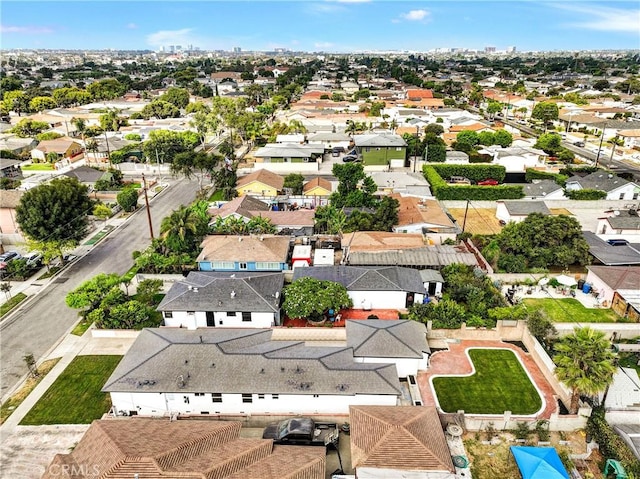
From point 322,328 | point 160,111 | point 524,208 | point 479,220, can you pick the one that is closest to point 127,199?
point 322,328

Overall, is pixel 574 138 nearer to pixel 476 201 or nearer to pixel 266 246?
pixel 476 201

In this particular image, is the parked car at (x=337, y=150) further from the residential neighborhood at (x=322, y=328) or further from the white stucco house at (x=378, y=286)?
the white stucco house at (x=378, y=286)

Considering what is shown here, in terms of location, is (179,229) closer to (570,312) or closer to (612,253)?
(570,312)

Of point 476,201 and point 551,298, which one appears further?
point 476,201

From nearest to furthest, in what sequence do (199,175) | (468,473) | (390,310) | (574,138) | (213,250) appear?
(468,473), (390,310), (213,250), (199,175), (574,138)

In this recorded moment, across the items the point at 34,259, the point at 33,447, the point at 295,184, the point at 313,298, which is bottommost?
the point at 33,447

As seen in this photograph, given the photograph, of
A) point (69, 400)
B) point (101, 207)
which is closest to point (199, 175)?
point (101, 207)

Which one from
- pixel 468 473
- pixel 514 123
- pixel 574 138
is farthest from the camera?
pixel 514 123
